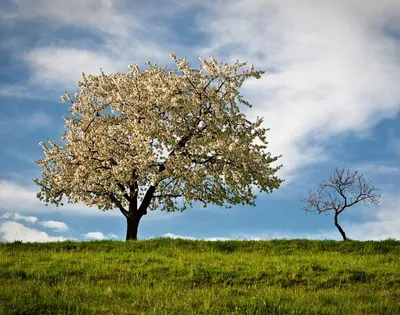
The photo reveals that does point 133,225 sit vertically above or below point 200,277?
above

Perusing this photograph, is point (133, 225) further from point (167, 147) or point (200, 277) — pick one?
point (200, 277)

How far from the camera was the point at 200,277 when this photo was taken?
19.9 m

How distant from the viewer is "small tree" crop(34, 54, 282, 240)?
115 ft

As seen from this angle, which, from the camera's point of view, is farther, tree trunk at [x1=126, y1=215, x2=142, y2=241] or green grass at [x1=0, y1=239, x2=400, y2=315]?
tree trunk at [x1=126, y1=215, x2=142, y2=241]

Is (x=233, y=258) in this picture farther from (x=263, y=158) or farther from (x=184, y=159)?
(x=263, y=158)

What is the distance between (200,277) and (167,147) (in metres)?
16.7

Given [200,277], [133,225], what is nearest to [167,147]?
[133,225]

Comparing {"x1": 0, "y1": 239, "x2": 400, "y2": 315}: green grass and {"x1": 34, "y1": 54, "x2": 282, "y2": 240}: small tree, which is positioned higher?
{"x1": 34, "y1": 54, "x2": 282, "y2": 240}: small tree

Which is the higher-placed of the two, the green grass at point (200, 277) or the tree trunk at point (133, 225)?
the tree trunk at point (133, 225)

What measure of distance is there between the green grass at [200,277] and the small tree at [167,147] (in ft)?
27.8

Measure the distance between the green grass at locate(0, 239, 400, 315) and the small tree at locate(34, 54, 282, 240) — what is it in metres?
8.48

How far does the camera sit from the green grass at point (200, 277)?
1388cm

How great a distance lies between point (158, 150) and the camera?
116 feet

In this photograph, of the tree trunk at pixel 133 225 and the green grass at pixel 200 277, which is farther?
the tree trunk at pixel 133 225
